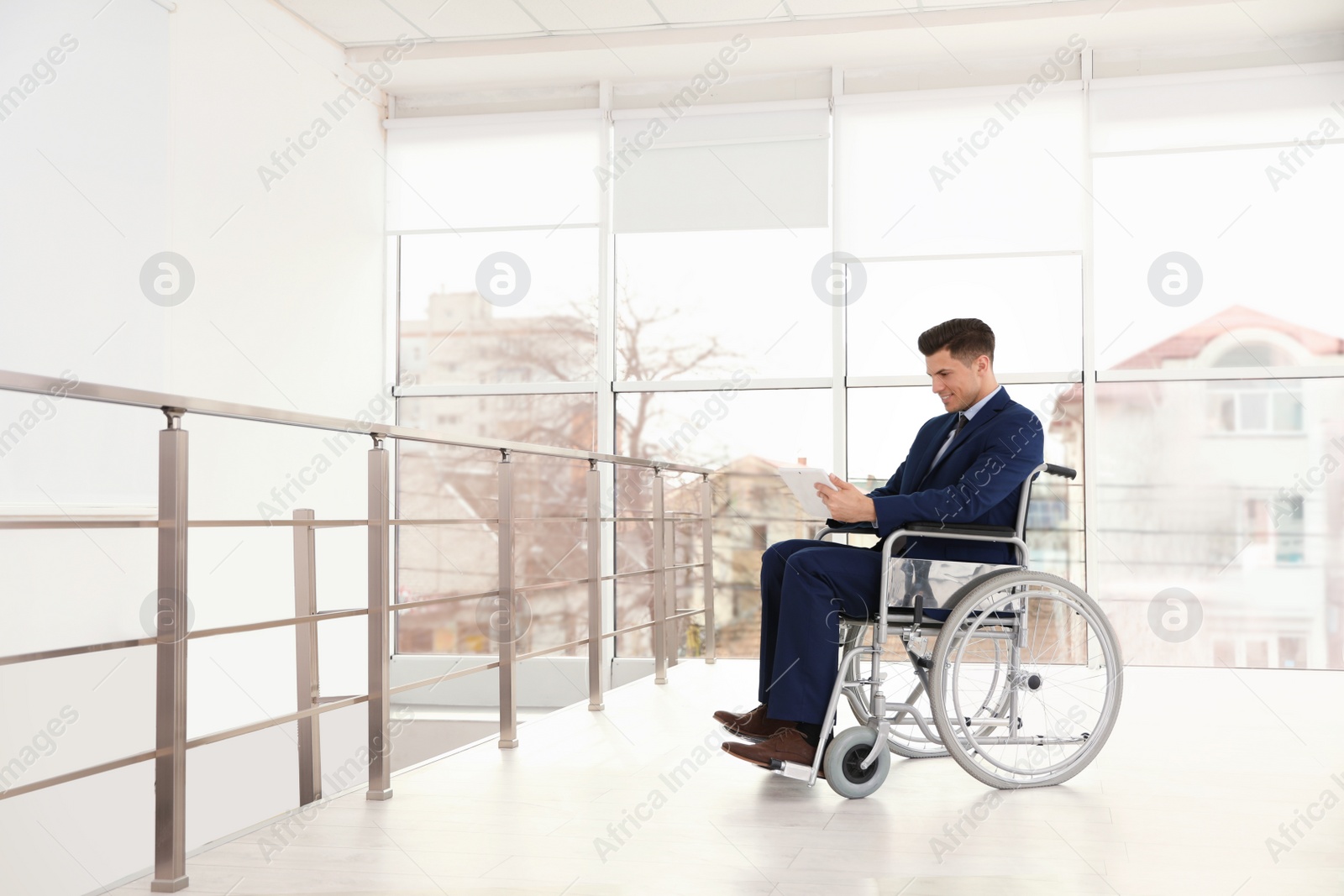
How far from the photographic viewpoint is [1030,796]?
2.27 m

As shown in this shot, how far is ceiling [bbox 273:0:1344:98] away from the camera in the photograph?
5000 millimetres

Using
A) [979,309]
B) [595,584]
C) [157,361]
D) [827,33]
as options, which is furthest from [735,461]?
[157,361]

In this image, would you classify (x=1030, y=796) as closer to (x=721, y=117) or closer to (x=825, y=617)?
(x=825, y=617)

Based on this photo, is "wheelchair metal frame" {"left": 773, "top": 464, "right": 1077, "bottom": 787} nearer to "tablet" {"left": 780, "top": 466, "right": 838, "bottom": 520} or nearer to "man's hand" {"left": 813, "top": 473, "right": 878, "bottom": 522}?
"man's hand" {"left": 813, "top": 473, "right": 878, "bottom": 522}

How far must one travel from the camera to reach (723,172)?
19.0ft

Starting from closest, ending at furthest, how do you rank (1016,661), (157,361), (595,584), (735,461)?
(1016,661) → (595,584) → (157,361) → (735,461)

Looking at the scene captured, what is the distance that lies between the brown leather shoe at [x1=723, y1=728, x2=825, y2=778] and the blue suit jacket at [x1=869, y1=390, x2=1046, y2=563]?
457mm

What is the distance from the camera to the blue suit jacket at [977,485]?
7.46 ft

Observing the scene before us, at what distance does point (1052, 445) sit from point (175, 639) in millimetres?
4620

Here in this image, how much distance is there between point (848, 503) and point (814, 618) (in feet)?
0.84

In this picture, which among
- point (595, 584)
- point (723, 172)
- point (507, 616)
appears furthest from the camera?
point (723, 172)

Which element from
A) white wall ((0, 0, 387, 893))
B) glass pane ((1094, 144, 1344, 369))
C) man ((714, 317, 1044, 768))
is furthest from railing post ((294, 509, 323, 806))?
glass pane ((1094, 144, 1344, 369))

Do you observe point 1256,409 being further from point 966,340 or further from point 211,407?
point 211,407

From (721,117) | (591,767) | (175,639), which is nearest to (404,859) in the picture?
(175,639)
